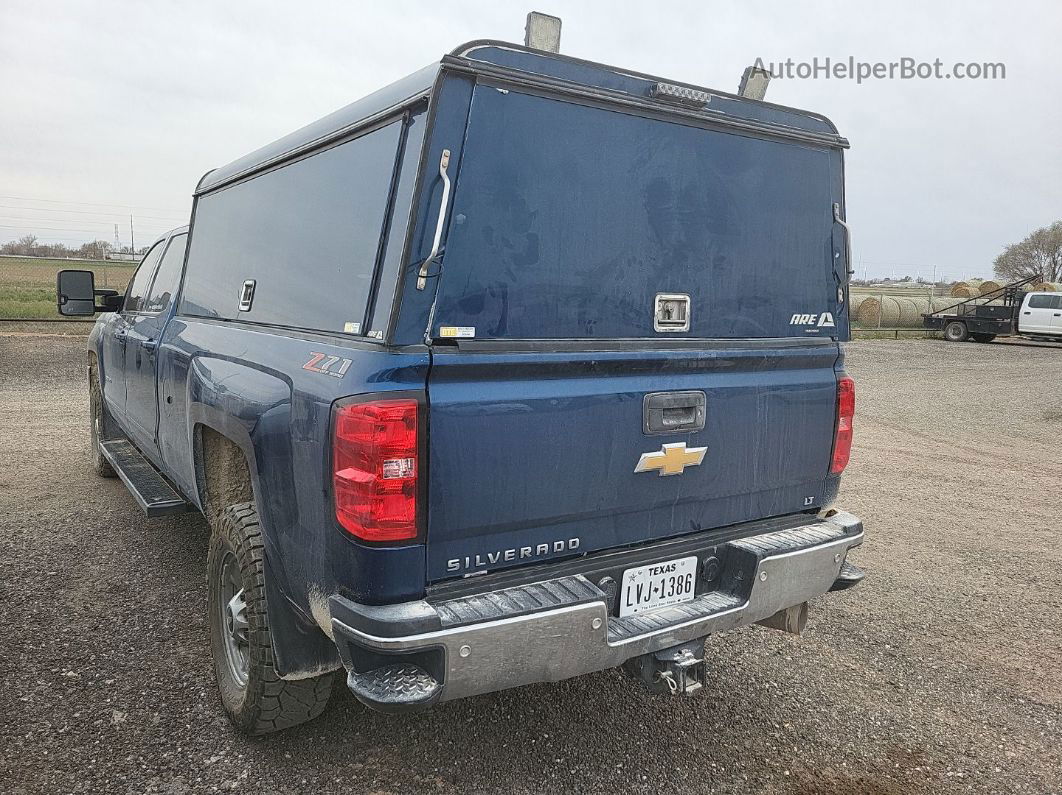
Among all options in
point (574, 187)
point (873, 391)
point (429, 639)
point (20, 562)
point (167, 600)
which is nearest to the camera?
point (429, 639)

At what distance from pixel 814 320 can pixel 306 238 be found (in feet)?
6.79

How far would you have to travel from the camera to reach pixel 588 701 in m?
3.35

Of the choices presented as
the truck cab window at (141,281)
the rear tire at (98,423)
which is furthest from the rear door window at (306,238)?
the rear tire at (98,423)

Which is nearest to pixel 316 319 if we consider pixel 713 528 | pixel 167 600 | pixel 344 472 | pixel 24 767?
pixel 344 472

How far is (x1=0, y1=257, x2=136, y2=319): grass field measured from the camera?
19.0 meters

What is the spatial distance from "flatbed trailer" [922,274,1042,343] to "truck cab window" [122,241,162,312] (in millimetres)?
27665

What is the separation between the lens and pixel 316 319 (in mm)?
2732

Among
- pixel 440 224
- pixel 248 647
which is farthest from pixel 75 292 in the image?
pixel 440 224

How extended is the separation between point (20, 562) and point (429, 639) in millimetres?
3692

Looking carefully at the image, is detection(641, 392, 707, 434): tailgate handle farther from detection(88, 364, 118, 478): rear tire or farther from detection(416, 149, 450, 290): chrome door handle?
detection(88, 364, 118, 478): rear tire

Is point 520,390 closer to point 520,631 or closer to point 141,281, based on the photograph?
point 520,631

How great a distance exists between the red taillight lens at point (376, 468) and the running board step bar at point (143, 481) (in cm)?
220

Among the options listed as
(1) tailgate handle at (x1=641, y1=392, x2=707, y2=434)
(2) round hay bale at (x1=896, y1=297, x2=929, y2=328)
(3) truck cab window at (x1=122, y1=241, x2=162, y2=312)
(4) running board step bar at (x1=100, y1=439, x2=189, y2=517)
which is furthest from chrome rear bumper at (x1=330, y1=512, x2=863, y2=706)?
(2) round hay bale at (x1=896, y1=297, x2=929, y2=328)

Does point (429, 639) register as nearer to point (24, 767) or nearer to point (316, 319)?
point (316, 319)
